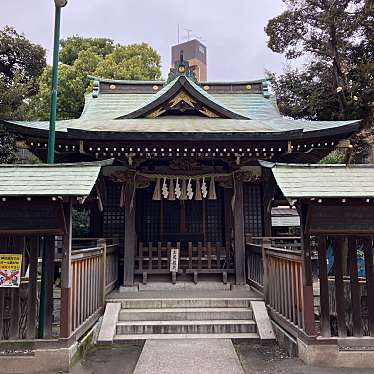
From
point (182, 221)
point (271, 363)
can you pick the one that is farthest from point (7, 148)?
point (271, 363)

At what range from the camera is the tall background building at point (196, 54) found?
7084 centimetres

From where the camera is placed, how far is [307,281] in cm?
506

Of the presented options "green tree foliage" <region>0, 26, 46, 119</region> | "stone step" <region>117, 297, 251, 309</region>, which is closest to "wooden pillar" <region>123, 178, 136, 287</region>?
"stone step" <region>117, 297, 251, 309</region>

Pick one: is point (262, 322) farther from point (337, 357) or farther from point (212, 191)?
point (212, 191)

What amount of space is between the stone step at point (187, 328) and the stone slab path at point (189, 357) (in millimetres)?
364

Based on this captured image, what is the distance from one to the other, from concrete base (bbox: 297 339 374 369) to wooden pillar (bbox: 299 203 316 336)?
0.77ft

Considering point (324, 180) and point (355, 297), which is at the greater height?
point (324, 180)

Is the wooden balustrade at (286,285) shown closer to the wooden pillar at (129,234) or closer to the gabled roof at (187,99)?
the wooden pillar at (129,234)

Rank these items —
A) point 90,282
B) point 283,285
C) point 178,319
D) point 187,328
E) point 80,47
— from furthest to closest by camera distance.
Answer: point 80,47 < point 178,319 < point 187,328 < point 90,282 < point 283,285

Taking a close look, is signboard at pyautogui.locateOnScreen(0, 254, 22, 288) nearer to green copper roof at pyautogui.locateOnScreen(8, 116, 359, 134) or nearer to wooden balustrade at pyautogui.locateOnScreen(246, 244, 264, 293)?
green copper roof at pyautogui.locateOnScreen(8, 116, 359, 134)

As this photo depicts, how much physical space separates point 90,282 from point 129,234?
235 centimetres

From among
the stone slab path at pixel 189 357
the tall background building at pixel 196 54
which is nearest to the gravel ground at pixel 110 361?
the stone slab path at pixel 189 357

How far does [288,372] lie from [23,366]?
359 cm

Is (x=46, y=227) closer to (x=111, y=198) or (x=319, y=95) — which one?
(x=111, y=198)
